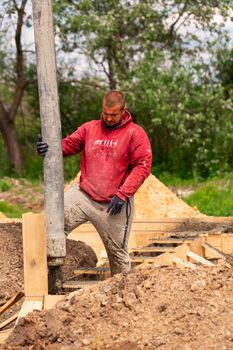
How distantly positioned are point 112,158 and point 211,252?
215 centimetres

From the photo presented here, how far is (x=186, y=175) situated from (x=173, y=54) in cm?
268

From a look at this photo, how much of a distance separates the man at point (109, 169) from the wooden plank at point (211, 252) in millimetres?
1605

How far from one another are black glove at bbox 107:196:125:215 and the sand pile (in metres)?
5.36

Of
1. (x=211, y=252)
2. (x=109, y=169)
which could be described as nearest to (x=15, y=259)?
(x=211, y=252)

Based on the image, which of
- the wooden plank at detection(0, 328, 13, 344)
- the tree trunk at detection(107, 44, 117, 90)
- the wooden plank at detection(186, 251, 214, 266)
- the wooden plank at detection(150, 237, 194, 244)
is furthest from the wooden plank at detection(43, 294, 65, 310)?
the tree trunk at detection(107, 44, 117, 90)

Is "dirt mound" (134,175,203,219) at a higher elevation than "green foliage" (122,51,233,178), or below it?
below

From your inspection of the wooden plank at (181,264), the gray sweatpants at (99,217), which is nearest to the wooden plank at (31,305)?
the gray sweatpants at (99,217)

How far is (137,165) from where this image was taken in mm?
7418

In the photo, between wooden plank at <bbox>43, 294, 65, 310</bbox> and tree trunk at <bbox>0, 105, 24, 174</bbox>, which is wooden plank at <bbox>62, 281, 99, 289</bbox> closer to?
wooden plank at <bbox>43, 294, 65, 310</bbox>

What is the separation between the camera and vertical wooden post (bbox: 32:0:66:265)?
7.32 m

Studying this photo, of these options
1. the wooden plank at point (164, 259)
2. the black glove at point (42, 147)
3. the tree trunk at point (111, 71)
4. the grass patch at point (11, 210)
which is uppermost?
the tree trunk at point (111, 71)

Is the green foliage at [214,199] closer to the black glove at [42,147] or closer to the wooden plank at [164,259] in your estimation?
the wooden plank at [164,259]

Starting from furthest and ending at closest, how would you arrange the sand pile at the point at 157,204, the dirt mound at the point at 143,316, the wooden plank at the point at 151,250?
the sand pile at the point at 157,204 → the wooden plank at the point at 151,250 → the dirt mound at the point at 143,316

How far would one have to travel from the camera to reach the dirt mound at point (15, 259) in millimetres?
9055
